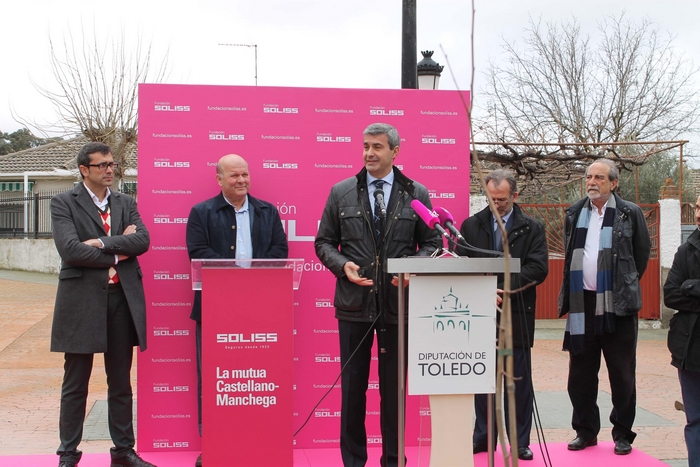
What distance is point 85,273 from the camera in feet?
15.1

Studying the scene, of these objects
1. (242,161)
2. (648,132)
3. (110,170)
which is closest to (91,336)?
(110,170)

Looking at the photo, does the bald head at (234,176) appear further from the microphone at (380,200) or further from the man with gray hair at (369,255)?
the microphone at (380,200)

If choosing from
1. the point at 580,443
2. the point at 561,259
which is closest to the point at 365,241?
the point at 580,443

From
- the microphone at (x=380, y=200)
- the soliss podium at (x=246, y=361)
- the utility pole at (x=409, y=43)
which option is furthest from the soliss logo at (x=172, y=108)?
the utility pole at (x=409, y=43)

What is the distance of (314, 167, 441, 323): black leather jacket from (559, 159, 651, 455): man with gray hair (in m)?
1.34

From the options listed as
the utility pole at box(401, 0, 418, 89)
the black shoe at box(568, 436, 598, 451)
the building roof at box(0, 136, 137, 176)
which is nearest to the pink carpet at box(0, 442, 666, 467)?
the black shoe at box(568, 436, 598, 451)

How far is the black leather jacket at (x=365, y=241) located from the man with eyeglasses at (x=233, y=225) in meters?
0.58

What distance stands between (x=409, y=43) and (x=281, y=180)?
2.60 m

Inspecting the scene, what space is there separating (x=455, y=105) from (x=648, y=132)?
17896mm

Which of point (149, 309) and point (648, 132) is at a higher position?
point (648, 132)

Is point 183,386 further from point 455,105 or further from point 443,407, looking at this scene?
point 455,105

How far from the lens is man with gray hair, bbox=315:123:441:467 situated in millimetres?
4340

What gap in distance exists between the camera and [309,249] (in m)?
5.43

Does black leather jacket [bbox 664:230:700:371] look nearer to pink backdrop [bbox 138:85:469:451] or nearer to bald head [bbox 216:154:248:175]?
pink backdrop [bbox 138:85:469:451]
